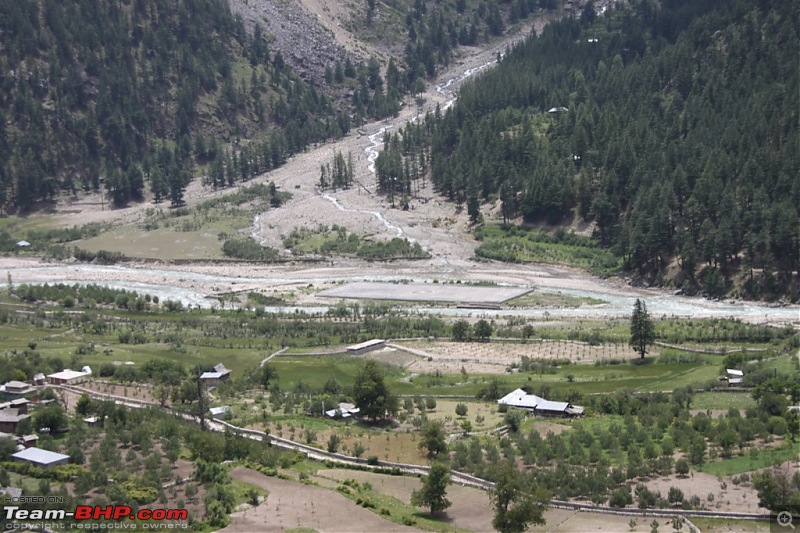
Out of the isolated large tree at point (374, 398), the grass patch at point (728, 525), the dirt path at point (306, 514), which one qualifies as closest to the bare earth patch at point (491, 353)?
the isolated large tree at point (374, 398)

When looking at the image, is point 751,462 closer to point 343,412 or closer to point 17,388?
point 343,412

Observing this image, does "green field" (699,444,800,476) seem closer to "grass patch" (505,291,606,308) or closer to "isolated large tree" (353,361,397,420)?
"isolated large tree" (353,361,397,420)

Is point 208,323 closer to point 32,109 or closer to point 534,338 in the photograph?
point 534,338

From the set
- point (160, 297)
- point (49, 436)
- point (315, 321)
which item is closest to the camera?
point (49, 436)

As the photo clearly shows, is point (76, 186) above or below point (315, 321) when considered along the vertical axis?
above

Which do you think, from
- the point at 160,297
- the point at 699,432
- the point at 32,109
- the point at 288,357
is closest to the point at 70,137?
the point at 32,109

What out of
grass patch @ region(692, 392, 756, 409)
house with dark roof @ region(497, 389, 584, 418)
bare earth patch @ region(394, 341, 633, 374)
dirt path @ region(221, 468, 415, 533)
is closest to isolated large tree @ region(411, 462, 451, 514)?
dirt path @ region(221, 468, 415, 533)

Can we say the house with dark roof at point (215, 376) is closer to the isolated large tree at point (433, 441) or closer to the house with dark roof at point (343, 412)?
the house with dark roof at point (343, 412)

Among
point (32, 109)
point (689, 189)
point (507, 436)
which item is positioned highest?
point (32, 109)
